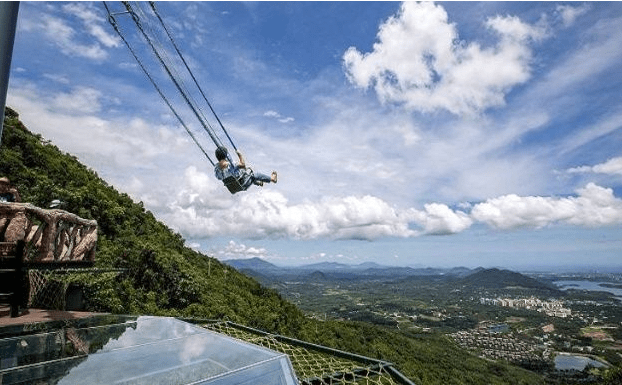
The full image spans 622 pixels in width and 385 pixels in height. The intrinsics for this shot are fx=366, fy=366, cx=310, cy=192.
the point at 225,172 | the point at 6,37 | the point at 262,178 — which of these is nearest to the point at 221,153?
the point at 225,172

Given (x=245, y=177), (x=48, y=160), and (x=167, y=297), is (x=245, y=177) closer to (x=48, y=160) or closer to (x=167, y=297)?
(x=167, y=297)

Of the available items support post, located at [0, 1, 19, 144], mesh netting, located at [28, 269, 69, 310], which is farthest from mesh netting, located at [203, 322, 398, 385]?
support post, located at [0, 1, 19, 144]

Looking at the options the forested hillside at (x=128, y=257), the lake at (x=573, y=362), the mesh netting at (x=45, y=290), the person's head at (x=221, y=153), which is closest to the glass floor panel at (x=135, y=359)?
the mesh netting at (x=45, y=290)

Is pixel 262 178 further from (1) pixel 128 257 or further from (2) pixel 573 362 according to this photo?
(2) pixel 573 362

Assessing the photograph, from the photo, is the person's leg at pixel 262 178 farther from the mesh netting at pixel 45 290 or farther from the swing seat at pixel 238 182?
the mesh netting at pixel 45 290

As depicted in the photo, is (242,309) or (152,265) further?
(242,309)

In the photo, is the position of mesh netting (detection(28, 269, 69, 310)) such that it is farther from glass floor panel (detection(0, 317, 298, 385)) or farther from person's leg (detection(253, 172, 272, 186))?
person's leg (detection(253, 172, 272, 186))

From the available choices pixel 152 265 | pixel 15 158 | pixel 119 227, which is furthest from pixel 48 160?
pixel 152 265
